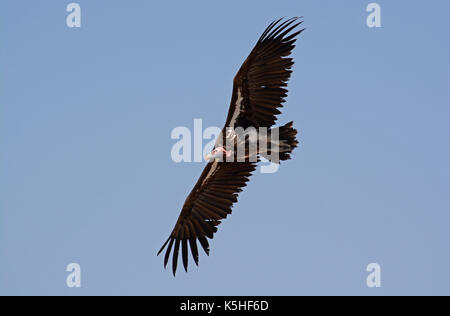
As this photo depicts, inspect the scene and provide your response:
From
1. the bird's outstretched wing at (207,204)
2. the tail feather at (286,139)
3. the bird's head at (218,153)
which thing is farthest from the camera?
the bird's outstretched wing at (207,204)

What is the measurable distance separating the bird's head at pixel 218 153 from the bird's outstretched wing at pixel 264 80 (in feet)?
2.24

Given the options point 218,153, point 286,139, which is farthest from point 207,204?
point 286,139

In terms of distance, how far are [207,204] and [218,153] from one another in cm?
163

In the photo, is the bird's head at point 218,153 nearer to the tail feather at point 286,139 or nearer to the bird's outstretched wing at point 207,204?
the bird's outstretched wing at point 207,204

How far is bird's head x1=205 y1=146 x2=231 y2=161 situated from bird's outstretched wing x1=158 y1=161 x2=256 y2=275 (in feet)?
1.55

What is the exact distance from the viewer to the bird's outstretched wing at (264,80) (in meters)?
18.2

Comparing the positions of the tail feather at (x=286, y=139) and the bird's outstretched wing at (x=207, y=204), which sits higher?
the tail feather at (x=286, y=139)

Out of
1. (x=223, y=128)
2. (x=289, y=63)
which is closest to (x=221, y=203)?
(x=223, y=128)

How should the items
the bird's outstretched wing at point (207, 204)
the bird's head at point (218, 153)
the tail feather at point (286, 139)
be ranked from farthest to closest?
the bird's outstretched wing at point (207, 204), the bird's head at point (218, 153), the tail feather at point (286, 139)

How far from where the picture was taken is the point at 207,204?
20.0 m

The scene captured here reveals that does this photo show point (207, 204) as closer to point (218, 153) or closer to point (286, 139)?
point (218, 153)

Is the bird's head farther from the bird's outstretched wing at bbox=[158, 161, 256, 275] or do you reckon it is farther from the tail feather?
the tail feather

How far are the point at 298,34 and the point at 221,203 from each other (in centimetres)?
438
